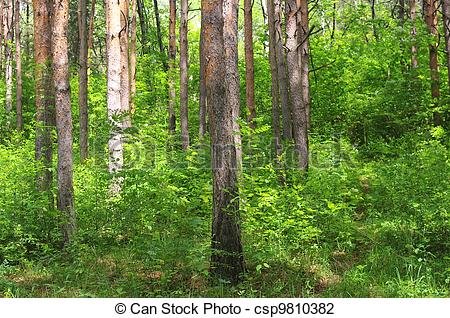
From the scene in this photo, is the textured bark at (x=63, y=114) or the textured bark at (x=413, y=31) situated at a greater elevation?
the textured bark at (x=413, y=31)

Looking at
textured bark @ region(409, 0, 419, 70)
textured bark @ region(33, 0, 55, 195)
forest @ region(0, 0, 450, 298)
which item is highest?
textured bark @ region(409, 0, 419, 70)

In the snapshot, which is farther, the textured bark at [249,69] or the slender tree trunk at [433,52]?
the slender tree trunk at [433,52]

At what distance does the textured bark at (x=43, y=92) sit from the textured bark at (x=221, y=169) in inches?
139

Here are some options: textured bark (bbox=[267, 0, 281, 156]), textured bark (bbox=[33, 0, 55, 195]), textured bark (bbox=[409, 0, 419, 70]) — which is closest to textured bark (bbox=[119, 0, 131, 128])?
textured bark (bbox=[33, 0, 55, 195])

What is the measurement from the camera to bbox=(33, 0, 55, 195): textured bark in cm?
844

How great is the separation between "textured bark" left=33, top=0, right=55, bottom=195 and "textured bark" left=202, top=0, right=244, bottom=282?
11.5 ft

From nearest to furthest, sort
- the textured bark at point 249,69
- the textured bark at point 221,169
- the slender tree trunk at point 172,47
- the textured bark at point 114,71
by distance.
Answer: the textured bark at point 221,169, the textured bark at point 114,71, the textured bark at point 249,69, the slender tree trunk at point 172,47

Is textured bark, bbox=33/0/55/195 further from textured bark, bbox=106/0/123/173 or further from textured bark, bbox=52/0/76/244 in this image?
textured bark, bbox=106/0/123/173

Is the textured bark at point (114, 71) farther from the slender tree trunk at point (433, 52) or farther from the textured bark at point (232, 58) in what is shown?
the slender tree trunk at point (433, 52)

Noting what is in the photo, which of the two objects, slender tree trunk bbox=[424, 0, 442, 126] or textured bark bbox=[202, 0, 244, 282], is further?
slender tree trunk bbox=[424, 0, 442, 126]

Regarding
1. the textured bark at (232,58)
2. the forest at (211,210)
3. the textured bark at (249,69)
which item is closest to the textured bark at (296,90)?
the forest at (211,210)

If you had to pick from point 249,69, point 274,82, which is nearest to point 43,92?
point 249,69

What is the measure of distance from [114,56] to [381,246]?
666 centimetres

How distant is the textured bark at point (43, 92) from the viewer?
332 inches
